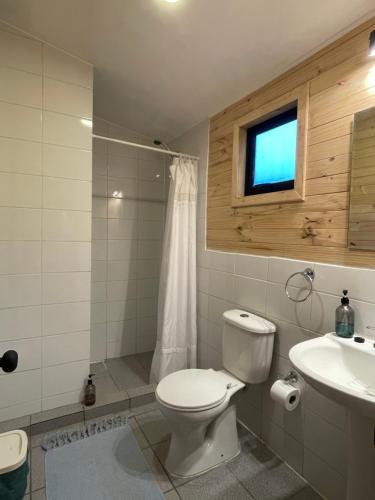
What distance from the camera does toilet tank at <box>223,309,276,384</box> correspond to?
158 cm

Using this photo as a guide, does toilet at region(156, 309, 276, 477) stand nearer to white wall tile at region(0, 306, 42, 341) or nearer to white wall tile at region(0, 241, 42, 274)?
white wall tile at region(0, 306, 42, 341)

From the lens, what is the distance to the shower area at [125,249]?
261 centimetres

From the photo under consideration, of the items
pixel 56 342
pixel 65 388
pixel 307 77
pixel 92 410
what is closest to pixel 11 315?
pixel 56 342

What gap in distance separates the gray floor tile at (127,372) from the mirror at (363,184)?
1.90 metres

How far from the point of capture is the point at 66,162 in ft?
5.85

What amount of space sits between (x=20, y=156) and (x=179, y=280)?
1355 mm

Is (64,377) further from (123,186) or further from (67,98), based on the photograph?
(67,98)

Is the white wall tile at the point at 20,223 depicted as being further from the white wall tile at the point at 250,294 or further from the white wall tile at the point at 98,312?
the white wall tile at the point at 250,294

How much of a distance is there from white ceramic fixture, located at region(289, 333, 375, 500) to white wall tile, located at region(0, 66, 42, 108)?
1.95 m

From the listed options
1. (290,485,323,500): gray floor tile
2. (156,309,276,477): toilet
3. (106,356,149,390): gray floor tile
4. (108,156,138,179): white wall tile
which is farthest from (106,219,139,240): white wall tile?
(290,485,323,500): gray floor tile

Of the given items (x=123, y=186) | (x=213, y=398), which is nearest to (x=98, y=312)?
(x=123, y=186)

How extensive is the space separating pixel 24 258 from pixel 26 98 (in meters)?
0.95

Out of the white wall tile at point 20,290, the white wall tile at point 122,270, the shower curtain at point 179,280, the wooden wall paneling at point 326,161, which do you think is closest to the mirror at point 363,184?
the wooden wall paneling at point 326,161

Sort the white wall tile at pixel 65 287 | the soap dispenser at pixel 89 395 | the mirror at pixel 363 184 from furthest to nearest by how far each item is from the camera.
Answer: the soap dispenser at pixel 89 395, the white wall tile at pixel 65 287, the mirror at pixel 363 184
